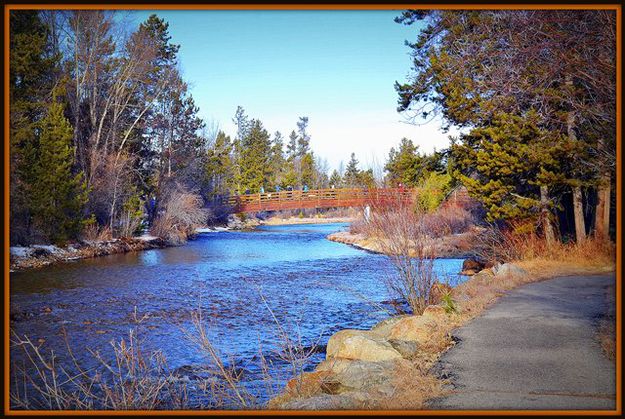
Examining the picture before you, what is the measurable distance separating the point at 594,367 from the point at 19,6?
19.2 feet

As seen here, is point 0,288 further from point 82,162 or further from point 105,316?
→ point 82,162

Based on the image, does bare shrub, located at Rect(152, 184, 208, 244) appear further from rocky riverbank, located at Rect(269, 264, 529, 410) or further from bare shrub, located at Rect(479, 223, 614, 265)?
rocky riverbank, located at Rect(269, 264, 529, 410)

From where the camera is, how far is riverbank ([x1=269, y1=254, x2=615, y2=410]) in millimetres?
4465

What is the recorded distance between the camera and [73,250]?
19.2 metres

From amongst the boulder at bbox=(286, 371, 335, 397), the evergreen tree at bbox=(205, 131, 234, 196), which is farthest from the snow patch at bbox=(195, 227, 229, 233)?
the boulder at bbox=(286, 371, 335, 397)

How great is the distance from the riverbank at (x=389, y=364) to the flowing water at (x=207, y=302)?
62 centimetres

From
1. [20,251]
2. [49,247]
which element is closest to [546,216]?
[20,251]

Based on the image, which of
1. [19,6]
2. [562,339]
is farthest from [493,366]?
[19,6]

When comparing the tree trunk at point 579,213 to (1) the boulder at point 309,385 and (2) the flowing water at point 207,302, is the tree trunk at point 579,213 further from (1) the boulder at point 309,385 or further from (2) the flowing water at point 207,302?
(1) the boulder at point 309,385

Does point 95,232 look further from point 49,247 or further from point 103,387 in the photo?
point 103,387

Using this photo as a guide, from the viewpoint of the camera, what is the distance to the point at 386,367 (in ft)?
18.2

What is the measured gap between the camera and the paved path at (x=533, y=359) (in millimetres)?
4273

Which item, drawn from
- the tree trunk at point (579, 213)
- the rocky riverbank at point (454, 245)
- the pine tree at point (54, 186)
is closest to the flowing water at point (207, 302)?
the rocky riverbank at point (454, 245)

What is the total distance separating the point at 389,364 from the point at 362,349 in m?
0.66
